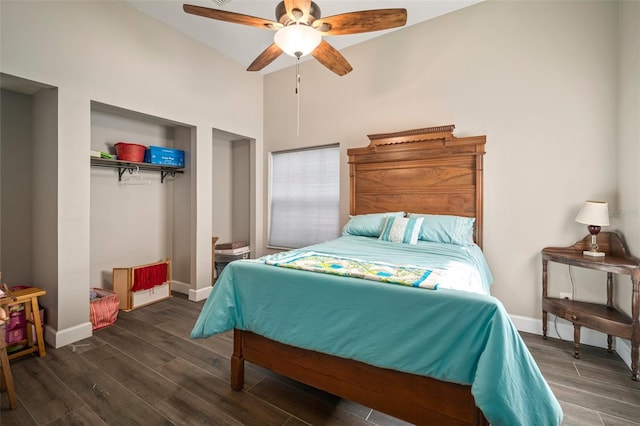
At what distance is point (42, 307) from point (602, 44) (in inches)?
211

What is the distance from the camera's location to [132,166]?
124 inches

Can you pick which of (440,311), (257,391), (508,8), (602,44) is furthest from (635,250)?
(257,391)

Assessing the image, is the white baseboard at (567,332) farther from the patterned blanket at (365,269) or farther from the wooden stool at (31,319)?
the wooden stool at (31,319)

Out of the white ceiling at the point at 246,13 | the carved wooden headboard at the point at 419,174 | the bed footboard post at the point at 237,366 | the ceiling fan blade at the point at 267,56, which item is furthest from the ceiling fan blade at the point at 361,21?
the bed footboard post at the point at 237,366

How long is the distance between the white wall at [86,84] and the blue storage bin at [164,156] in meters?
0.19

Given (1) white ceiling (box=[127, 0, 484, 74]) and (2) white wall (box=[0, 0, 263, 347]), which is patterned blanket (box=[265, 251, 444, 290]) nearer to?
(2) white wall (box=[0, 0, 263, 347])

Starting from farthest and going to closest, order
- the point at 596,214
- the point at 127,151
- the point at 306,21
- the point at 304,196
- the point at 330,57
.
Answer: the point at 304,196, the point at 127,151, the point at 330,57, the point at 596,214, the point at 306,21

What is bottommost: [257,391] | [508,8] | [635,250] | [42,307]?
[257,391]

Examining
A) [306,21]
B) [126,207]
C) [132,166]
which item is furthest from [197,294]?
[306,21]

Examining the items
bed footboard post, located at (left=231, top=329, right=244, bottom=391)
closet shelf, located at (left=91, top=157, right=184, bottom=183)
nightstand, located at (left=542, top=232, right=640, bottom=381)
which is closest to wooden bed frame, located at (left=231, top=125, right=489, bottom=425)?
bed footboard post, located at (left=231, top=329, right=244, bottom=391)

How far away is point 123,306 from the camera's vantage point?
3.01m

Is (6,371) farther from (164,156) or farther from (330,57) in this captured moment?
(330,57)

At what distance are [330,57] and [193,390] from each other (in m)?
2.63

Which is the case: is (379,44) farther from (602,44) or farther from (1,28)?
(1,28)
